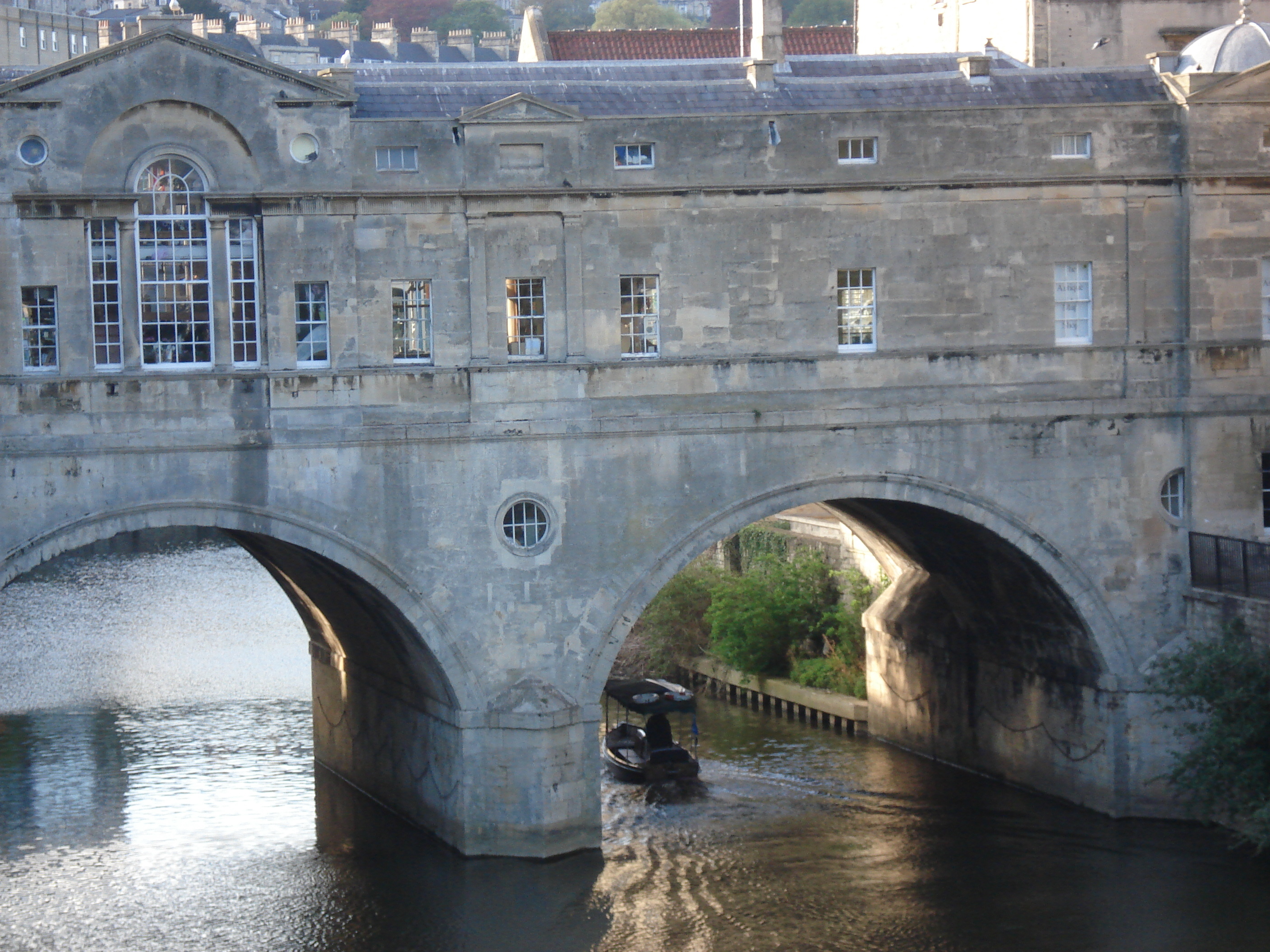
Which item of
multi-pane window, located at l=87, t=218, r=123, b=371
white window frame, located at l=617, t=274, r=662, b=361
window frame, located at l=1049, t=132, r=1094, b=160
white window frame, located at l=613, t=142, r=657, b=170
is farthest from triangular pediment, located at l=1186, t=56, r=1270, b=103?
multi-pane window, located at l=87, t=218, r=123, b=371

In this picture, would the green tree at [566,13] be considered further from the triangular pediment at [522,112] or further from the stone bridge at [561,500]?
the stone bridge at [561,500]

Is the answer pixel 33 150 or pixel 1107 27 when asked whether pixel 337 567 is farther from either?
pixel 1107 27

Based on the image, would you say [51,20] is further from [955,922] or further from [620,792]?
[955,922]

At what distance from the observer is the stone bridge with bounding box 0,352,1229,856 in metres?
27.8

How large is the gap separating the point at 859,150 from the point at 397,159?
7.58 m

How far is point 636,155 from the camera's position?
1158 inches

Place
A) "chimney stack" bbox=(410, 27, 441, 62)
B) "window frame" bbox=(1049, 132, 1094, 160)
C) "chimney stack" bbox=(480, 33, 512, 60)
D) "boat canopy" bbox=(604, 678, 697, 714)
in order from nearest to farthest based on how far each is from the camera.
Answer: "window frame" bbox=(1049, 132, 1094, 160) → "boat canopy" bbox=(604, 678, 697, 714) → "chimney stack" bbox=(410, 27, 441, 62) → "chimney stack" bbox=(480, 33, 512, 60)

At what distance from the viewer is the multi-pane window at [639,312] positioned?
97.3 feet

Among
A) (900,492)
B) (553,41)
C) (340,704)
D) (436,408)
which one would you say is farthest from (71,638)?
(900,492)

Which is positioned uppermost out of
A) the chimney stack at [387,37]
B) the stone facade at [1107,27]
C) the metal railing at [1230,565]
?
the chimney stack at [387,37]

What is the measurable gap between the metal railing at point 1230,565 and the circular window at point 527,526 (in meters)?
11.2

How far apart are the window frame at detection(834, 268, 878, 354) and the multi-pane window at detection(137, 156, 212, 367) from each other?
1020cm

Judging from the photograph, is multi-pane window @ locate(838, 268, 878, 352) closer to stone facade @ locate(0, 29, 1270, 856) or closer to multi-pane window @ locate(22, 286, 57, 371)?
stone facade @ locate(0, 29, 1270, 856)

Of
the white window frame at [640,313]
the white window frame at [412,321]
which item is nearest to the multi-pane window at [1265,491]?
the white window frame at [640,313]
